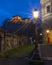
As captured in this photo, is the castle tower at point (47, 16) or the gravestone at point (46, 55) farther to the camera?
the castle tower at point (47, 16)

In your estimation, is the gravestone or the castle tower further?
the castle tower

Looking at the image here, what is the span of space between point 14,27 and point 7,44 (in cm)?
4001

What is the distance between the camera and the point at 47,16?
4703cm

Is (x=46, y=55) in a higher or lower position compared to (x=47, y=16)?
lower

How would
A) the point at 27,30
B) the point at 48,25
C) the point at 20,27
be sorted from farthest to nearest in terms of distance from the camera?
the point at 20,27 → the point at 27,30 → the point at 48,25

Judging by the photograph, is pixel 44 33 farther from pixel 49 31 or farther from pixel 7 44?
pixel 7 44

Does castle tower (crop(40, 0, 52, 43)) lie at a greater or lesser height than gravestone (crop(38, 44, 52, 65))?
greater

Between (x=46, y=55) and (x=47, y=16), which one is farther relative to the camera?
(x=47, y=16)

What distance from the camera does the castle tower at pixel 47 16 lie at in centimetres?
4541

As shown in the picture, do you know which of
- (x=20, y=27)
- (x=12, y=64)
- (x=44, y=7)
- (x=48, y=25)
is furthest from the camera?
(x=20, y=27)

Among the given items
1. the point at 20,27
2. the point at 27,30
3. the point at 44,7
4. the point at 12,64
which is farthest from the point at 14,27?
the point at 12,64

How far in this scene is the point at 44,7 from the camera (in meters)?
48.8

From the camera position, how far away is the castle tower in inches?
1788

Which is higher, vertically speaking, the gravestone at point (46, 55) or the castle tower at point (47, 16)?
the castle tower at point (47, 16)
